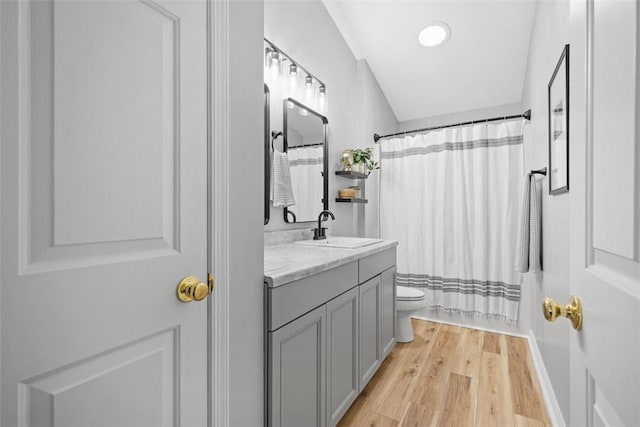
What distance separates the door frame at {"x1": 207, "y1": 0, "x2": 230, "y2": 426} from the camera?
835 millimetres

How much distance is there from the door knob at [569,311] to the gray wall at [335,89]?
1.51m

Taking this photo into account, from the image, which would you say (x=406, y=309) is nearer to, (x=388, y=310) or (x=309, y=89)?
(x=388, y=310)

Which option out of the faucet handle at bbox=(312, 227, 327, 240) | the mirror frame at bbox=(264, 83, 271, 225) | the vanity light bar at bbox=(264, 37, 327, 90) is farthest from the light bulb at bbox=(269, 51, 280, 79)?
the faucet handle at bbox=(312, 227, 327, 240)

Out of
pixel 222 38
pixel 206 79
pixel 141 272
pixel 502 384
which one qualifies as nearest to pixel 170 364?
pixel 141 272

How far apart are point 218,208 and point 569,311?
870mm

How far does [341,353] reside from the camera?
1.53 meters

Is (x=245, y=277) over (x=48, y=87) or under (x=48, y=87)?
under

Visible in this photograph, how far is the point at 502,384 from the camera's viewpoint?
76.9 inches

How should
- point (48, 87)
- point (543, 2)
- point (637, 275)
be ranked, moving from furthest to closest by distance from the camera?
point (543, 2), point (48, 87), point (637, 275)

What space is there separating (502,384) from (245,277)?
76.1 inches

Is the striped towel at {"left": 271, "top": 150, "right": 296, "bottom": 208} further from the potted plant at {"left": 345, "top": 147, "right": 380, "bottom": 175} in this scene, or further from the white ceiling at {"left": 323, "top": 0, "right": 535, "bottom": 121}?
the white ceiling at {"left": 323, "top": 0, "right": 535, "bottom": 121}

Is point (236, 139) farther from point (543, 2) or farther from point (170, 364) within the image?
point (543, 2)

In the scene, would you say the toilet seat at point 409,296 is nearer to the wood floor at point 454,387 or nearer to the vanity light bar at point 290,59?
the wood floor at point 454,387

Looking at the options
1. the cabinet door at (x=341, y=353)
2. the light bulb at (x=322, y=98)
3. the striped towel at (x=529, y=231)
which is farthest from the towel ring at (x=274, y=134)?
the striped towel at (x=529, y=231)
